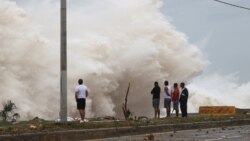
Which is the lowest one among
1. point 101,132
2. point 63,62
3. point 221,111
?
point 101,132

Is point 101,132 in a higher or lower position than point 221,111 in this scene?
lower

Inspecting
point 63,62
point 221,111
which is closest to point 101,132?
point 63,62

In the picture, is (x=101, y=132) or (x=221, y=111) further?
(x=221, y=111)

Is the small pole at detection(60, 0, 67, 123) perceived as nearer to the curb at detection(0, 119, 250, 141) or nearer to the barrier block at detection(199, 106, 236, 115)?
the curb at detection(0, 119, 250, 141)

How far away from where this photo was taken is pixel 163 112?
5619 centimetres

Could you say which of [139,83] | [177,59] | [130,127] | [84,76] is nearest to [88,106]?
[84,76]

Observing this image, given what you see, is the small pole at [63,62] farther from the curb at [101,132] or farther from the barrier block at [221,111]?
the barrier block at [221,111]

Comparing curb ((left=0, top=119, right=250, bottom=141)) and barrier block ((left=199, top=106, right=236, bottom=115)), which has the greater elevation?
barrier block ((left=199, top=106, right=236, bottom=115))

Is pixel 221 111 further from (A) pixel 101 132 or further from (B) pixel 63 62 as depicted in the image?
(B) pixel 63 62

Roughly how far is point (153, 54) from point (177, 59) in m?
3.28

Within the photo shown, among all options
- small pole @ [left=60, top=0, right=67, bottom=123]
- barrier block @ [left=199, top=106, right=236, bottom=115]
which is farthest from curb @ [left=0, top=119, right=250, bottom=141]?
barrier block @ [left=199, top=106, right=236, bottom=115]

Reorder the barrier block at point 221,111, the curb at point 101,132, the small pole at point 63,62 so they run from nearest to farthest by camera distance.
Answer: the curb at point 101,132 → the small pole at point 63,62 → the barrier block at point 221,111

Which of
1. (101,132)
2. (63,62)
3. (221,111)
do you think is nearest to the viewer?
(63,62)

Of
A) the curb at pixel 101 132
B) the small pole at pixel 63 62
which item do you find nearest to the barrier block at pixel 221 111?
the curb at pixel 101 132
